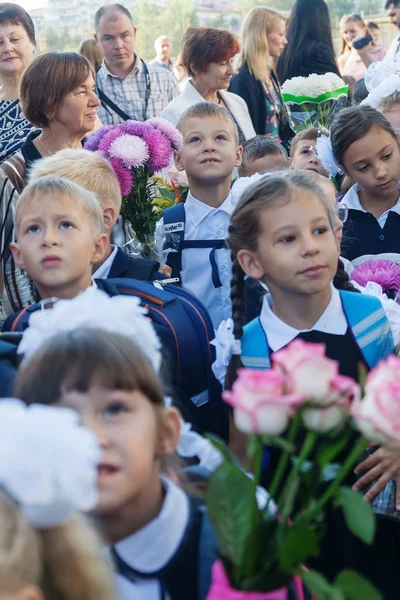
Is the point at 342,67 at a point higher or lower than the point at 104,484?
lower

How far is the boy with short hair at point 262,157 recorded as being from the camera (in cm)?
491

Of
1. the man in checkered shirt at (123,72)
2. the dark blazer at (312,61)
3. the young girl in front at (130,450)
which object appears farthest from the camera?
the dark blazer at (312,61)

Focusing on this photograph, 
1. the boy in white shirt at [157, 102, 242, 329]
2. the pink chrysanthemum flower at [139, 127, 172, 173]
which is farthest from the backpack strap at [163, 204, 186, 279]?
the pink chrysanthemum flower at [139, 127, 172, 173]

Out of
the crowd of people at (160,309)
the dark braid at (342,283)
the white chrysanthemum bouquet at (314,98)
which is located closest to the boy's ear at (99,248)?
the crowd of people at (160,309)

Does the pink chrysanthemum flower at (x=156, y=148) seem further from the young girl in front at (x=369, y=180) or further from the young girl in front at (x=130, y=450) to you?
the young girl in front at (x=130, y=450)

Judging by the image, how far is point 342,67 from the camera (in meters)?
9.77

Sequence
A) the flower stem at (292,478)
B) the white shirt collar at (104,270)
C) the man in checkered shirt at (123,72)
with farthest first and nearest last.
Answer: the man in checkered shirt at (123,72) → the white shirt collar at (104,270) → the flower stem at (292,478)

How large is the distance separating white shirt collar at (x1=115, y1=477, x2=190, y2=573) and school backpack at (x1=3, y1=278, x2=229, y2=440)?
1100mm

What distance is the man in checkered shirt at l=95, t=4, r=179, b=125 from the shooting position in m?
6.36

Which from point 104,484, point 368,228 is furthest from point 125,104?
point 104,484

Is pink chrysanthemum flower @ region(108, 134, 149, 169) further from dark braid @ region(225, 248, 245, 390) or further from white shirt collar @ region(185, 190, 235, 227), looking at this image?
dark braid @ region(225, 248, 245, 390)

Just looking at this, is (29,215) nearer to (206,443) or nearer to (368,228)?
(206,443)

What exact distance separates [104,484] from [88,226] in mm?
1509

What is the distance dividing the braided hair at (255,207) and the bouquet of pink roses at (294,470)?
4.70ft
